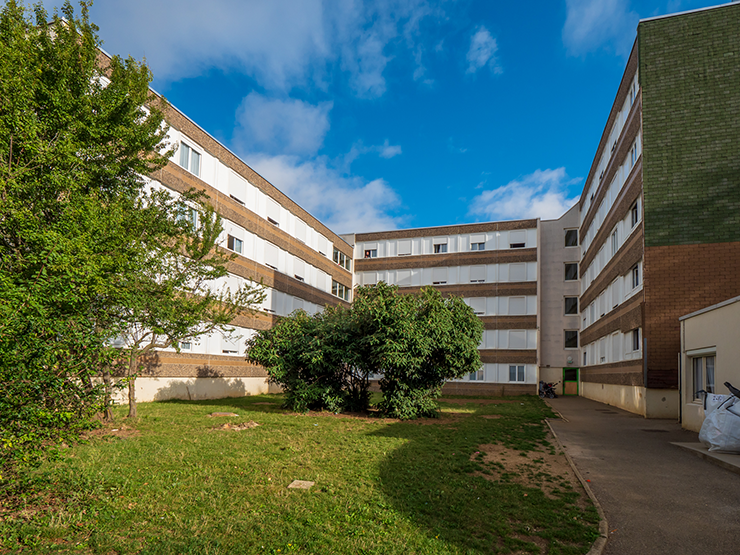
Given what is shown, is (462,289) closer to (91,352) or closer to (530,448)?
(530,448)

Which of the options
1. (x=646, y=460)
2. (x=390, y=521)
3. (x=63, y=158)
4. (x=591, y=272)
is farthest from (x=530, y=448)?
(x=591, y=272)

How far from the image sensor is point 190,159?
2342 centimetres

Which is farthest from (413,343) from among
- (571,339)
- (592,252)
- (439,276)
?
(571,339)

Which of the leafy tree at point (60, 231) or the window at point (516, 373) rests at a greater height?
the leafy tree at point (60, 231)

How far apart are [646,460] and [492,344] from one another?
2886cm

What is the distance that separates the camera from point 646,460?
33.2 ft

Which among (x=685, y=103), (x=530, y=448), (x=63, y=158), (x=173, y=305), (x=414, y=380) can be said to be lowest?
(x=530, y=448)

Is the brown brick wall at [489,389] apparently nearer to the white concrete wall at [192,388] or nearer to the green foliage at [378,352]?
the white concrete wall at [192,388]

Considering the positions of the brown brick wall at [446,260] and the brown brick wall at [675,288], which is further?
the brown brick wall at [446,260]

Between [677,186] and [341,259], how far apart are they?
27.4 meters

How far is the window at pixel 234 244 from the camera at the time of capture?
2605cm

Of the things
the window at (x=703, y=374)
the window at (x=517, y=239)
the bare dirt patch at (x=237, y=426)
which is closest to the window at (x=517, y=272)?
the window at (x=517, y=239)

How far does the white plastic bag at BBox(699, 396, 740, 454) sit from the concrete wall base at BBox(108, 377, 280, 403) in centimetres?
1734

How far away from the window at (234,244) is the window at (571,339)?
88.3 ft
